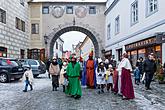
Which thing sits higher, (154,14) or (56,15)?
(56,15)

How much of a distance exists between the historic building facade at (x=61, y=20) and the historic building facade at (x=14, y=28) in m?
1.49

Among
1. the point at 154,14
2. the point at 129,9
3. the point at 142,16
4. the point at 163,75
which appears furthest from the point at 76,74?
the point at 129,9

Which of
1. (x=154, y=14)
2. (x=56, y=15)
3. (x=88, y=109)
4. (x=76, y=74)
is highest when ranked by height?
(x=56, y=15)

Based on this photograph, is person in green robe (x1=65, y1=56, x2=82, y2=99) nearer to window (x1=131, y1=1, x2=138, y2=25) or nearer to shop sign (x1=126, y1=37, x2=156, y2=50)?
shop sign (x1=126, y1=37, x2=156, y2=50)

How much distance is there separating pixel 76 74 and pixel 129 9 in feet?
50.3

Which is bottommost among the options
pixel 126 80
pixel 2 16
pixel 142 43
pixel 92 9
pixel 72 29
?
pixel 126 80

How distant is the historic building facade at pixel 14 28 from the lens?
91.7 ft

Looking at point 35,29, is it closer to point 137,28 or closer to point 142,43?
point 137,28

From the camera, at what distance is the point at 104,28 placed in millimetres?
39125

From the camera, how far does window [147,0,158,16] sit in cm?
1928

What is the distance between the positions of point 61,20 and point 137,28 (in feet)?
57.3

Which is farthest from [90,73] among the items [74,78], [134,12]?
[134,12]

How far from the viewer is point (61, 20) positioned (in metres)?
38.9

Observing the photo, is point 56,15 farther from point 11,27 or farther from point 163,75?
point 163,75
